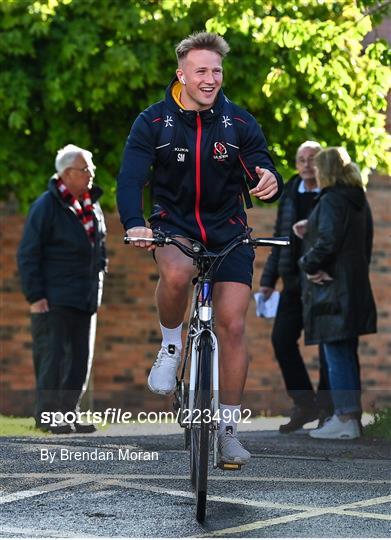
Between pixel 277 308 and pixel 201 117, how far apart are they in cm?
458

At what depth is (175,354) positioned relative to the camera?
7.30 m

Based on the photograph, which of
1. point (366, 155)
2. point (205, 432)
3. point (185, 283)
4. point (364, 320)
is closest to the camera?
point (205, 432)

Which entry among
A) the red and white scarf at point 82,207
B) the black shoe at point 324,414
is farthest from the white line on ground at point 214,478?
the red and white scarf at point 82,207

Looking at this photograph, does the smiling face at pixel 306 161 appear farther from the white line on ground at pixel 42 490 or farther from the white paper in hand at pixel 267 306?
the white line on ground at pixel 42 490

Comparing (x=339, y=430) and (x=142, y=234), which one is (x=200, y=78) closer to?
(x=142, y=234)

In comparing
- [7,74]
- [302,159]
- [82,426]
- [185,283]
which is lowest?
[82,426]

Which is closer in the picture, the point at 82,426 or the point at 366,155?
the point at 82,426

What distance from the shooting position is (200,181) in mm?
7160

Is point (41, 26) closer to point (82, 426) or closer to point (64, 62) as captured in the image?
point (64, 62)

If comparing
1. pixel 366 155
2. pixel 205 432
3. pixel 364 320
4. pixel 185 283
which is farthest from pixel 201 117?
pixel 366 155

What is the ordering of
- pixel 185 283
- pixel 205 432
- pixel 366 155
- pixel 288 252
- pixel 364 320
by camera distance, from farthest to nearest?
pixel 366 155 → pixel 288 252 → pixel 364 320 → pixel 185 283 → pixel 205 432

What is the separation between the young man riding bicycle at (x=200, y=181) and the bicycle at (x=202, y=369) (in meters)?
0.12

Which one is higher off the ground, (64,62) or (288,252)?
(64,62)

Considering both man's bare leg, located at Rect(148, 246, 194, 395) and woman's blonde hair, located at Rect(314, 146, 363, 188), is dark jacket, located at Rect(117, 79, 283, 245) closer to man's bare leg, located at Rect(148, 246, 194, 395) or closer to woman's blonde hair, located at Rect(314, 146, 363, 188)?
man's bare leg, located at Rect(148, 246, 194, 395)
